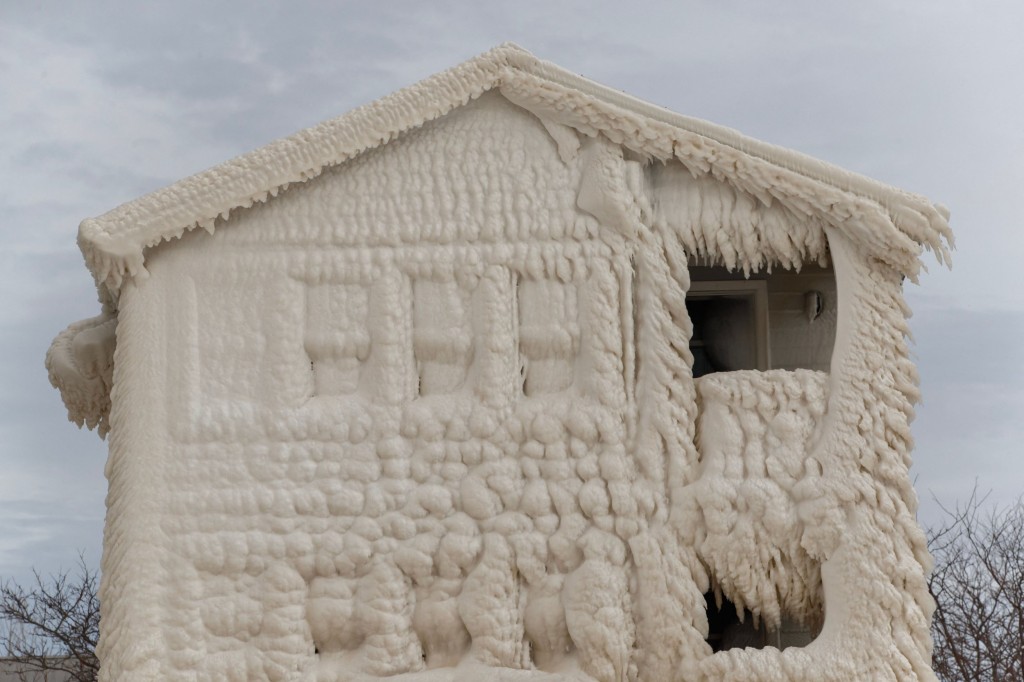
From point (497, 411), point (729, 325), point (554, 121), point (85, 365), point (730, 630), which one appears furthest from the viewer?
point (729, 325)

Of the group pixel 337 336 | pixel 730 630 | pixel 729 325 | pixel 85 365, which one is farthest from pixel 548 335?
pixel 85 365

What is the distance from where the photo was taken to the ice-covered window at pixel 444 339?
448cm

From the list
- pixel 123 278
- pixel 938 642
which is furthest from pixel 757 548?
pixel 938 642

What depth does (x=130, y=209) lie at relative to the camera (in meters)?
4.51

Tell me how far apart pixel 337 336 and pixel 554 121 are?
1109 mm

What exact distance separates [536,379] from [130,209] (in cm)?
156

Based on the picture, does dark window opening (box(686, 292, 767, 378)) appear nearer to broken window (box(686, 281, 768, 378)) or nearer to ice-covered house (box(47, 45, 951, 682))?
broken window (box(686, 281, 768, 378))

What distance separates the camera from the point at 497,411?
441 centimetres

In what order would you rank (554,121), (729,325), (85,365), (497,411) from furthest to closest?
(729,325)
(85,365)
(554,121)
(497,411)

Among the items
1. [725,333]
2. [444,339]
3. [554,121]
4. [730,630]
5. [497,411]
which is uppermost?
[554,121]

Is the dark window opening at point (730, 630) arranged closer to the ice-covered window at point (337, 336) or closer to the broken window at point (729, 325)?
the broken window at point (729, 325)

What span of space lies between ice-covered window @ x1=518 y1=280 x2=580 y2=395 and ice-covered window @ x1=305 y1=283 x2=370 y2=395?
0.56 meters

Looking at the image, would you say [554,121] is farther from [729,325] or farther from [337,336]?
[729,325]

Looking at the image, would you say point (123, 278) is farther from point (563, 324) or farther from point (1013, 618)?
point (1013, 618)
